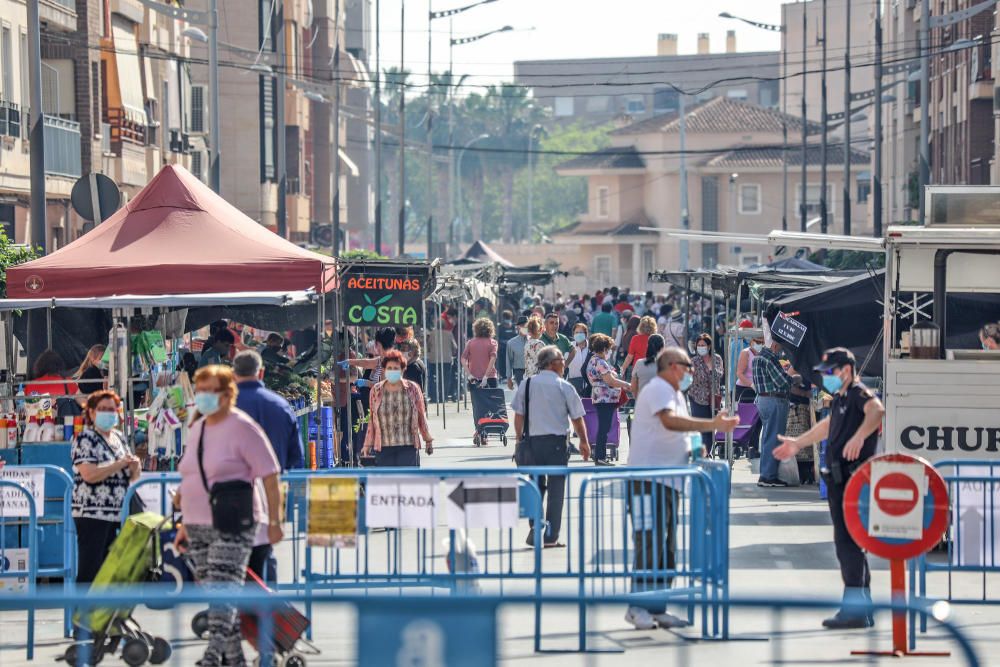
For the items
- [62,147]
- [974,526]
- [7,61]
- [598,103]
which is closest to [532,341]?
[974,526]

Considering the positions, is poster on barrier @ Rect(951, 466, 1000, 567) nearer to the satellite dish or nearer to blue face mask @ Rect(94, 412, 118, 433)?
blue face mask @ Rect(94, 412, 118, 433)

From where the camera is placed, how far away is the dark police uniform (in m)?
10.4

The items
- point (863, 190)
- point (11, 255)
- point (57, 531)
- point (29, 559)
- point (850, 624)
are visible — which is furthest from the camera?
point (863, 190)

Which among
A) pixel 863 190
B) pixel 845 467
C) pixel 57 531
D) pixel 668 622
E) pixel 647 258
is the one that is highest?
pixel 863 190

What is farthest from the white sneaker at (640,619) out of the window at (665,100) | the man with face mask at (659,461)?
the window at (665,100)

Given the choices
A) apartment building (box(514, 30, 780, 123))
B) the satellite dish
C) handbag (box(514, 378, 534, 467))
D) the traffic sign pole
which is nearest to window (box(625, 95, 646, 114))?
apartment building (box(514, 30, 780, 123))

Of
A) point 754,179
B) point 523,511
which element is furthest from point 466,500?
point 754,179

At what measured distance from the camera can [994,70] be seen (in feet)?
147

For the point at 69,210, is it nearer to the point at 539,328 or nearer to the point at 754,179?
the point at 539,328

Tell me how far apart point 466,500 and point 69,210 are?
28059 mm

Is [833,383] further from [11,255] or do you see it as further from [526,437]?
[11,255]

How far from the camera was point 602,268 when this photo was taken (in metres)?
94.4

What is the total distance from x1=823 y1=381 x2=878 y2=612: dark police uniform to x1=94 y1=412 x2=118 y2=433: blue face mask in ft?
14.5

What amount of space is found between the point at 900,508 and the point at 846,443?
1.11 meters
